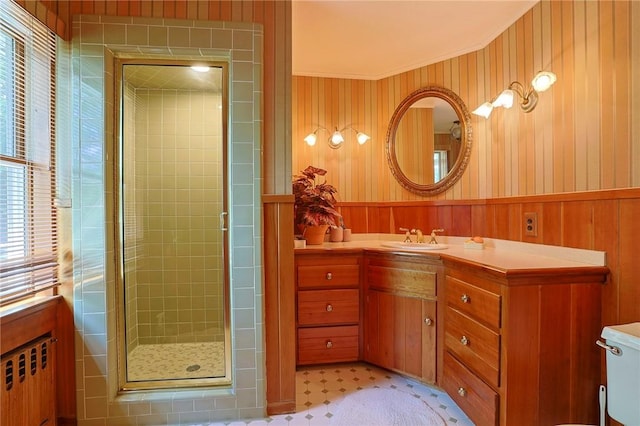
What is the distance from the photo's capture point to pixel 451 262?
1.77 meters

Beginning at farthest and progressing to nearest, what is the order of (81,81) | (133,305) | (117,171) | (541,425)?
(133,305), (117,171), (81,81), (541,425)

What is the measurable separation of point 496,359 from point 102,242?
6.78ft

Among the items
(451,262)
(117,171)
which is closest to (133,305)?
(117,171)

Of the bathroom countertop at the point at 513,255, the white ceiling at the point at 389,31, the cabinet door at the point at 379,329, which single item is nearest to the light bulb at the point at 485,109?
the white ceiling at the point at 389,31

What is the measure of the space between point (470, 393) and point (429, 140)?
6.00 ft

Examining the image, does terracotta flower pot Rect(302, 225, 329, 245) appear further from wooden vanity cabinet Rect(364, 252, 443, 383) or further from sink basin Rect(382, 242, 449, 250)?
sink basin Rect(382, 242, 449, 250)

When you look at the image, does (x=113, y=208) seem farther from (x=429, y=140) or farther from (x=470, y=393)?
(x=429, y=140)

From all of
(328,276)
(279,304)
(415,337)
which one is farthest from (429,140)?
(279,304)

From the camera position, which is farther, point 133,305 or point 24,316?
point 133,305

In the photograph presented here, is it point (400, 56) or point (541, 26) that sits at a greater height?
point (400, 56)

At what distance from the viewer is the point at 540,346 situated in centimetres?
138

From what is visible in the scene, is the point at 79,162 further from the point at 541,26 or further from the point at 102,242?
the point at 541,26

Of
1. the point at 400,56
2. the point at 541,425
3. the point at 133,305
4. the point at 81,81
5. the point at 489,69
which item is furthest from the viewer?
the point at 400,56

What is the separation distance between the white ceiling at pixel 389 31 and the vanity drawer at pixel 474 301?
173cm
